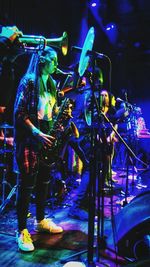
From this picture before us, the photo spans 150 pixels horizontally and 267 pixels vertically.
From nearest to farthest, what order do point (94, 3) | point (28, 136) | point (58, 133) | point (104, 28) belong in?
point (28, 136)
point (58, 133)
point (94, 3)
point (104, 28)

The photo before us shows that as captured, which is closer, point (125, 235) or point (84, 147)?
point (125, 235)

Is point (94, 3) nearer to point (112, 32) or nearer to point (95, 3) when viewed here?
point (95, 3)

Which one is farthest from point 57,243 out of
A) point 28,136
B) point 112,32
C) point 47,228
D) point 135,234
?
point 112,32

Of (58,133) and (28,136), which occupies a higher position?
(58,133)

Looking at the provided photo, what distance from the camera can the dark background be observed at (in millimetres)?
5855

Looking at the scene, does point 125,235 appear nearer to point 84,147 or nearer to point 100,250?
point 100,250

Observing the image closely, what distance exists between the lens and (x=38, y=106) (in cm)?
368

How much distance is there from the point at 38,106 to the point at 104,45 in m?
10.5

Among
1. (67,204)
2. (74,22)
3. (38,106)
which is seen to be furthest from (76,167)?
(38,106)

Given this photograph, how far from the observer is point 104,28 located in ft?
40.0

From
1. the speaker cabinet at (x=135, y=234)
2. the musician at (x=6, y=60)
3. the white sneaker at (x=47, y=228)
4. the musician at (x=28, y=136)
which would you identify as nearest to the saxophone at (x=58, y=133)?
the musician at (x=28, y=136)

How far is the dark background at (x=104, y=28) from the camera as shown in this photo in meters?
5.86

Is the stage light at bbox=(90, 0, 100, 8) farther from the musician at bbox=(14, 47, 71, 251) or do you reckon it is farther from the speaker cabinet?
the speaker cabinet

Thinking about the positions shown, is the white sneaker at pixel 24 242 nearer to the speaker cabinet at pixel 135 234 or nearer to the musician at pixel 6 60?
the speaker cabinet at pixel 135 234
